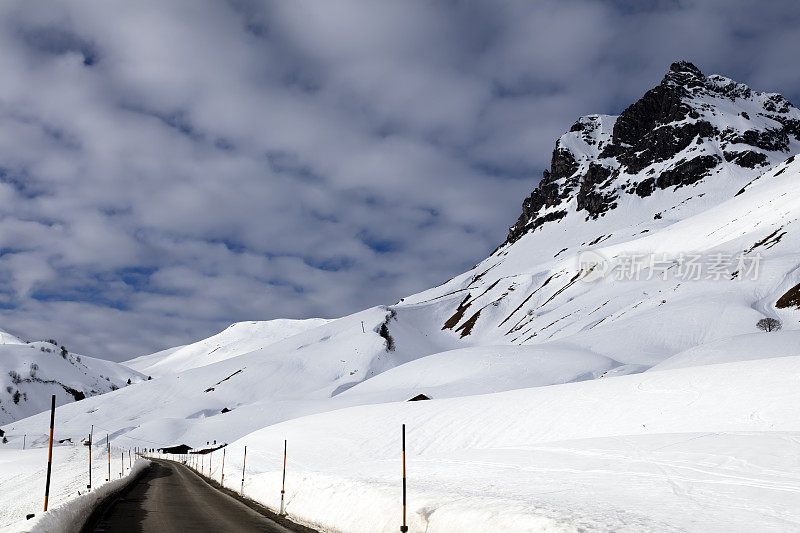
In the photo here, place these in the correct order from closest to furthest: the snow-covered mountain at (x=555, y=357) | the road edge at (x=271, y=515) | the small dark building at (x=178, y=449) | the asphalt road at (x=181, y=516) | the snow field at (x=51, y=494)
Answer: the snow field at (x=51, y=494), the road edge at (x=271, y=515), the asphalt road at (x=181, y=516), the snow-covered mountain at (x=555, y=357), the small dark building at (x=178, y=449)

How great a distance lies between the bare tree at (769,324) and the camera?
56322mm

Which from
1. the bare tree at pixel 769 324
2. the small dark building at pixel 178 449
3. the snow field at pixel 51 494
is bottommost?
the small dark building at pixel 178 449

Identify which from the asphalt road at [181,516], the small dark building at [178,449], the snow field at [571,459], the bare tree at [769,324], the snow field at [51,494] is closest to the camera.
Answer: the snow field at [571,459]

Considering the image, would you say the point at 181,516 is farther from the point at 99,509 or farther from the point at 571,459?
the point at 571,459

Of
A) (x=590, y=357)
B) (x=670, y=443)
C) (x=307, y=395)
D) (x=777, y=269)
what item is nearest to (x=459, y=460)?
(x=670, y=443)

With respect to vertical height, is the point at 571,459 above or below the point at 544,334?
below

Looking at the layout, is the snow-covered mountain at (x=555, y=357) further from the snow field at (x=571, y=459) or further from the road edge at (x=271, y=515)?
the road edge at (x=271, y=515)

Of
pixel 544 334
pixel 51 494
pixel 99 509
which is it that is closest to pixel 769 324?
pixel 544 334

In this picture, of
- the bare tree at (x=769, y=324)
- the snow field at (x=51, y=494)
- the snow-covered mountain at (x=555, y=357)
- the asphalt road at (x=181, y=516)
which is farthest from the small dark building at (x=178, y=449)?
the bare tree at (x=769, y=324)

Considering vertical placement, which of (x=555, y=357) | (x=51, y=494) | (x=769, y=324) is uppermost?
(x=769, y=324)

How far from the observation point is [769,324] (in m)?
56.8

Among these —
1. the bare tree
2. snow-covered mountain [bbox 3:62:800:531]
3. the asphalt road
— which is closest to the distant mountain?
snow-covered mountain [bbox 3:62:800:531]

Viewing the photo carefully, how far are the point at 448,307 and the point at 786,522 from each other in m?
155

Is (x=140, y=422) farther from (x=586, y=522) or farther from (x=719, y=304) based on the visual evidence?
(x=586, y=522)
